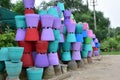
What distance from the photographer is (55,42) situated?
1071 centimetres

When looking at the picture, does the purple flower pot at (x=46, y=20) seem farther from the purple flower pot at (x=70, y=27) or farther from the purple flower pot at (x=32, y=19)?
the purple flower pot at (x=70, y=27)

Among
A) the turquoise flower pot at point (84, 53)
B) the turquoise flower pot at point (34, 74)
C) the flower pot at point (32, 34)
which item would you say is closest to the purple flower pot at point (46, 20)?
the flower pot at point (32, 34)

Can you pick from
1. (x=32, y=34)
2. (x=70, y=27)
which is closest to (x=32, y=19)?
(x=32, y=34)

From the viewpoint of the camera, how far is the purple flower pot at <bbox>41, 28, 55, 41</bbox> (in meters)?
10.2

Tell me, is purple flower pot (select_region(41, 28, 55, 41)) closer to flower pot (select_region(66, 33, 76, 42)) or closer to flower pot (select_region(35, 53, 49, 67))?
flower pot (select_region(35, 53, 49, 67))

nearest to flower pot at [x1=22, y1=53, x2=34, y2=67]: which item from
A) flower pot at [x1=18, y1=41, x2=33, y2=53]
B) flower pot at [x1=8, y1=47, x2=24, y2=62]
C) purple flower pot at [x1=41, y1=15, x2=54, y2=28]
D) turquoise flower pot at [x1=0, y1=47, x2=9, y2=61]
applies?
flower pot at [x1=18, y1=41, x2=33, y2=53]

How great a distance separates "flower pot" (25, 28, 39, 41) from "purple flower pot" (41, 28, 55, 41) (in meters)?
0.17

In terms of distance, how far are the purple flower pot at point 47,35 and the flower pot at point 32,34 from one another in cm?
17

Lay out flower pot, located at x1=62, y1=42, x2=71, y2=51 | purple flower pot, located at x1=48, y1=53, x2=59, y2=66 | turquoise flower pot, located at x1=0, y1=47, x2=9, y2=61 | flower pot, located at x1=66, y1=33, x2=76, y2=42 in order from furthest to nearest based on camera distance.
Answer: flower pot, located at x1=66, y1=33, x2=76, y2=42 → flower pot, located at x1=62, y1=42, x2=71, y2=51 → purple flower pot, located at x1=48, y1=53, x2=59, y2=66 → turquoise flower pot, located at x1=0, y1=47, x2=9, y2=61

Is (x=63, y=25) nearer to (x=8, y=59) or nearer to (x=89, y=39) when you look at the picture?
(x=89, y=39)

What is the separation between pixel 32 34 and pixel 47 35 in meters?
0.46

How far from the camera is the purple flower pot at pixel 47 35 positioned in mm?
10156

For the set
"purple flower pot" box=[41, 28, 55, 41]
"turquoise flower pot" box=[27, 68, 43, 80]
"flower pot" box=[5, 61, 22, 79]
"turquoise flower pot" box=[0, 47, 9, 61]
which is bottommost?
"turquoise flower pot" box=[27, 68, 43, 80]

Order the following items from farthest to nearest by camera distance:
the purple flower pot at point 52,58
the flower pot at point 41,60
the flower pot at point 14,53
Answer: the purple flower pot at point 52,58 < the flower pot at point 41,60 < the flower pot at point 14,53
